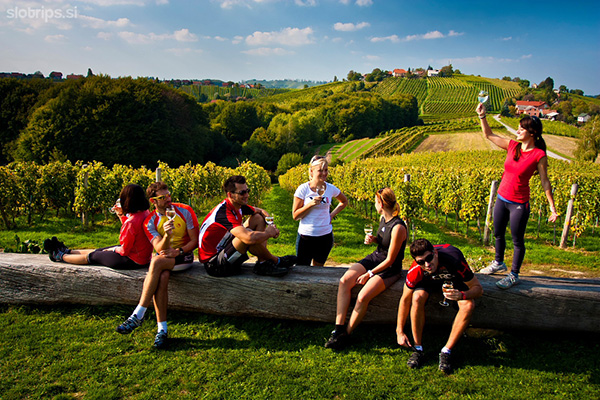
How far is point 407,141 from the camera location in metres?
56.8

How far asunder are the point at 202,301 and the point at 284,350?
104 cm

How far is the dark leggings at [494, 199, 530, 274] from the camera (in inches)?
135

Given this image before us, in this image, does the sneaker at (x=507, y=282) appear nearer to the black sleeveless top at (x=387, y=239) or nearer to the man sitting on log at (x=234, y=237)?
the black sleeveless top at (x=387, y=239)

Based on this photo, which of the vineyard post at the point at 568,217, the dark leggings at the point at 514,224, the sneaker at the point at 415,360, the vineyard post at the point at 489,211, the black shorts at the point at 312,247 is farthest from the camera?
the vineyard post at the point at 489,211

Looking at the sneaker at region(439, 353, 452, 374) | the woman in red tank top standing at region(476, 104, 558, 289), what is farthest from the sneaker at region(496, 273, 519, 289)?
the sneaker at region(439, 353, 452, 374)

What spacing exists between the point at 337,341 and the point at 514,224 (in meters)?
2.08

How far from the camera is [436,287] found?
3.20 metres

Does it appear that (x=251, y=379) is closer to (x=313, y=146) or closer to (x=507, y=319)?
(x=507, y=319)

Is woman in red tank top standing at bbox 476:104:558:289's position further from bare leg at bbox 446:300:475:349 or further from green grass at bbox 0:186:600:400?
green grass at bbox 0:186:600:400

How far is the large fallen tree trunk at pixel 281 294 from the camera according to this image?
330 cm

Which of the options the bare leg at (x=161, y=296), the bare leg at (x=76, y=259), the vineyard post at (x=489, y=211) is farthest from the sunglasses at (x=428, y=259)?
the vineyard post at (x=489, y=211)

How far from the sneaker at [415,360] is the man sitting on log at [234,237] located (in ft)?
4.54

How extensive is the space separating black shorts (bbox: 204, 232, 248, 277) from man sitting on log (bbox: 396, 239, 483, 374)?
5.31ft

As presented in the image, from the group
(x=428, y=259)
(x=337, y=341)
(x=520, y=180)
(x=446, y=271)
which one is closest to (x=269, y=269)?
(x=337, y=341)
